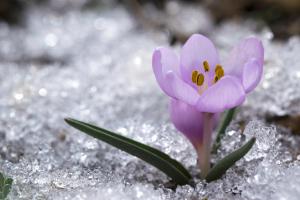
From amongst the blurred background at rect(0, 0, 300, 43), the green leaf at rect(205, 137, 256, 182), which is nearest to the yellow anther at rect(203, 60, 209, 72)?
the green leaf at rect(205, 137, 256, 182)

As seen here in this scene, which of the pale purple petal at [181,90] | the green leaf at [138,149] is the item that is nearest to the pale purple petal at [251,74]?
the pale purple petal at [181,90]

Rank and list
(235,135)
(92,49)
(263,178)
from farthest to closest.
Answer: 1. (92,49)
2. (235,135)
3. (263,178)

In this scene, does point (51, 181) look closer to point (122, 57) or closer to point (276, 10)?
point (122, 57)

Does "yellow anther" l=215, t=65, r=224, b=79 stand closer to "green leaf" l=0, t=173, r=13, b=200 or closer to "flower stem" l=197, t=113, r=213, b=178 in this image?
"flower stem" l=197, t=113, r=213, b=178

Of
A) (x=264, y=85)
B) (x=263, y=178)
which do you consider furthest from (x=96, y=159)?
(x=264, y=85)

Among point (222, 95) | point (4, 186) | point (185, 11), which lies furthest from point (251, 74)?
point (185, 11)

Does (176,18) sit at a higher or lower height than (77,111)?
higher

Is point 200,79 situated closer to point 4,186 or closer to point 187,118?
point 187,118
